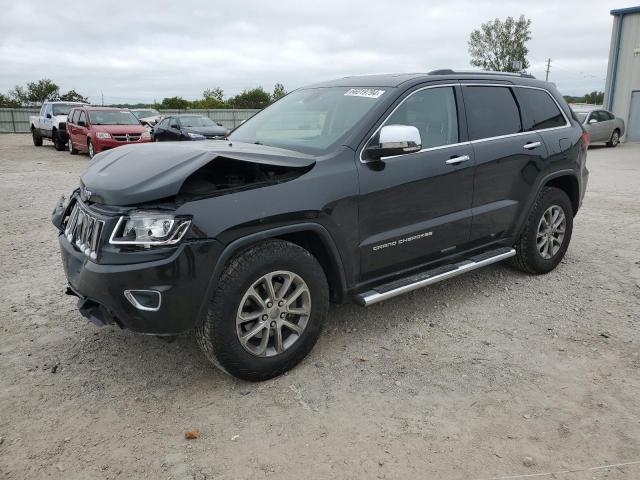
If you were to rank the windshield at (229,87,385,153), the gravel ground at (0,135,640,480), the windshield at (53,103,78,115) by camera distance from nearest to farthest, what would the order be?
the gravel ground at (0,135,640,480) < the windshield at (229,87,385,153) < the windshield at (53,103,78,115)

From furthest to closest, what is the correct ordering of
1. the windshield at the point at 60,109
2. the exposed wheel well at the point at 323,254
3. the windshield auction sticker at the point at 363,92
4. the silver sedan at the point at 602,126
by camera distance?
the windshield at the point at 60,109
the silver sedan at the point at 602,126
the windshield auction sticker at the point at 363,92
the exposed wheel well at the point at 323,254

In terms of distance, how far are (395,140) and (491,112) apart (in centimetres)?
149

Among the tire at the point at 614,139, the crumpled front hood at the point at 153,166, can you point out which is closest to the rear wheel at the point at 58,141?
the crumpled front hood at the point at 153,166

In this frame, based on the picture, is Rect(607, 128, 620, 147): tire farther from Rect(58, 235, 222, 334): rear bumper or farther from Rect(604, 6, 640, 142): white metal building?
Rect(58, 235, 222, 334): rear bumper

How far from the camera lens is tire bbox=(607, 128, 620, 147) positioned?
21.4 meters

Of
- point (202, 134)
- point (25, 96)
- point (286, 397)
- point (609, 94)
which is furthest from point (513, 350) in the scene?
point (25, 96)

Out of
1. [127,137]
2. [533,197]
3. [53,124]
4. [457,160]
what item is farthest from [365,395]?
[53,124]

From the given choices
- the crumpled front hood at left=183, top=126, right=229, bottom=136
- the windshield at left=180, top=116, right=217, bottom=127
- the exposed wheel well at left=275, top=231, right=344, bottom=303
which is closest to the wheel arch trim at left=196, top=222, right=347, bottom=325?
the exposed wheel well at left=275, top=231, right=344, bottom=303

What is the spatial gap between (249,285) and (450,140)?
6.74 feet

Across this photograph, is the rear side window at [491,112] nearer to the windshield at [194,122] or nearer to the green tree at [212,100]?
the windshield at [194,122]

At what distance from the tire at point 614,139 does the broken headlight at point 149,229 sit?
892 inches

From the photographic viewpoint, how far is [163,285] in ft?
9.24

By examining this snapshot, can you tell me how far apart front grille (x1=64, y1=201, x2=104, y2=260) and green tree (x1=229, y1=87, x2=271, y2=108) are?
158 feet

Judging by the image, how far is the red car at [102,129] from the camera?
51.3ft
